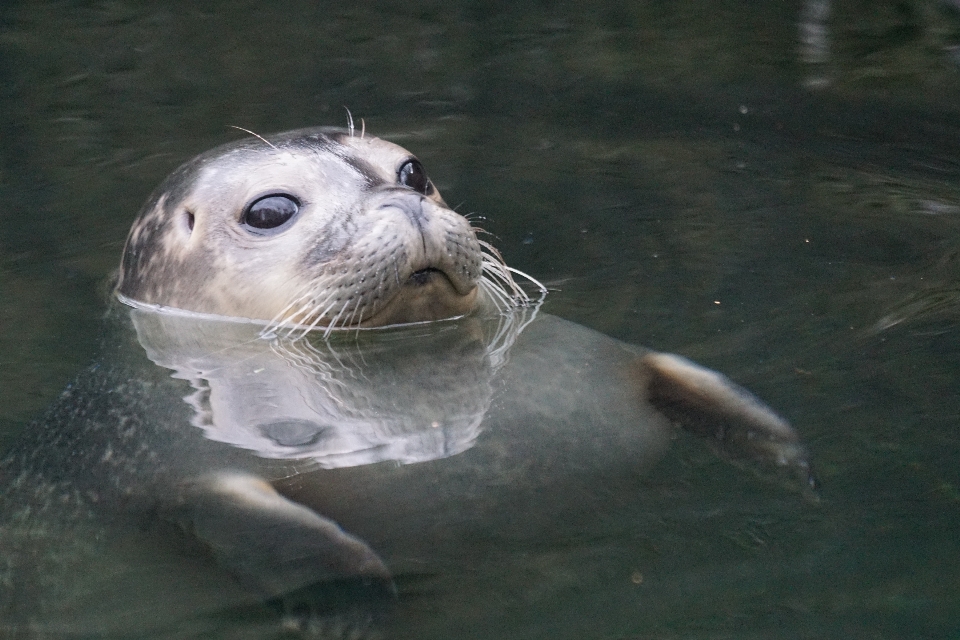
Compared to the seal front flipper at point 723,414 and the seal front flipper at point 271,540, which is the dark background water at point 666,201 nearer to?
the seal front flipper at point 723,414

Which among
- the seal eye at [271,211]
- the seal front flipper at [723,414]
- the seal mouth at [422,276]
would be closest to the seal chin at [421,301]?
the seal mouth at [422,276]

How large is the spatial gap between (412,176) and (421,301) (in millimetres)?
627

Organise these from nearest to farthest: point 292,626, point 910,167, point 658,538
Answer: point 292,626 < point 658,538 < point 910,167

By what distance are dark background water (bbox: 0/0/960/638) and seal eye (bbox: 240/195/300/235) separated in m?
0.80

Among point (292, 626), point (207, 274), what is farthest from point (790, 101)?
point (292, 626)

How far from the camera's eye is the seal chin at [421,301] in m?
3.97

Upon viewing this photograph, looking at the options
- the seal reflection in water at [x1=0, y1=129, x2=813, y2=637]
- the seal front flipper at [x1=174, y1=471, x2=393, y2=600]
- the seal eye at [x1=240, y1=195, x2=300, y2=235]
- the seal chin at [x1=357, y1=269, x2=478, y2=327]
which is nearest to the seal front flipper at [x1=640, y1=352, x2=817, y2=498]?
the seal reflection in water at [x1=0, y1=129, x2=813, y2=637]

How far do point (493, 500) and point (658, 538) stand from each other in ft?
1.61

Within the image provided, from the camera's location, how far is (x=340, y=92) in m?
7.74

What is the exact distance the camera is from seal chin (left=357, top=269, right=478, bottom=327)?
3975 mm

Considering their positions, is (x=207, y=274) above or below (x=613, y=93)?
above

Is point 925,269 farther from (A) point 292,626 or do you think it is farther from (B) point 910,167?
(A) point 292,626

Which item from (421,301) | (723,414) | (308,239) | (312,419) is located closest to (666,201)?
(421,301)

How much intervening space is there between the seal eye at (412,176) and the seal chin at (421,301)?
49cm
